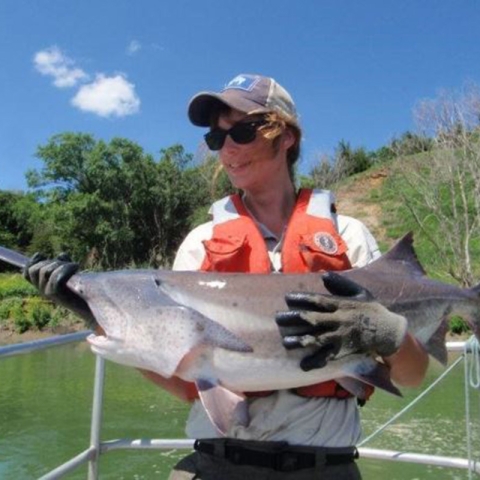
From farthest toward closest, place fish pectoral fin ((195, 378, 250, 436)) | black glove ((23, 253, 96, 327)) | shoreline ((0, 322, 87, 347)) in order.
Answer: shoreline ((0, 322, 87, 347))
black glove ((23, 253, 96, 327))
fish pectoral fin ((195, 378, 250, 436))

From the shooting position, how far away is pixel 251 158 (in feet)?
8.86

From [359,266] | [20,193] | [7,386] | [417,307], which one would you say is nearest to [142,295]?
[359,266]

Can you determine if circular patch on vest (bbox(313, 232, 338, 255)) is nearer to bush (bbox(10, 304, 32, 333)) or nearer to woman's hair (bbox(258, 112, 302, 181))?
woman's hair (bbox(258, 112, 302, 181))

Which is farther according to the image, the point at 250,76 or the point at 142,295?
the point at 250,76

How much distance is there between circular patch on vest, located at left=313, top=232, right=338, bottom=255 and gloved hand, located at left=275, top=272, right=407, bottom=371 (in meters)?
0.36

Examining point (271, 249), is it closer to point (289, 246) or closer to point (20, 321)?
point (289, 246)

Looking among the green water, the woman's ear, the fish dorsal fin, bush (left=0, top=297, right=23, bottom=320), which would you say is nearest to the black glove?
the woman's ear

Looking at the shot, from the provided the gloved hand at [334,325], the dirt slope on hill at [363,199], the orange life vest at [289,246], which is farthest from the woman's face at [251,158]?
the dirt slope on hill at [363,199]

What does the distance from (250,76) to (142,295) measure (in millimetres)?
1067

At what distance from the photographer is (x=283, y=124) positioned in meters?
2.75

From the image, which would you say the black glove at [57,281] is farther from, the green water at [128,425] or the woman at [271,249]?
the green water at [128,425]

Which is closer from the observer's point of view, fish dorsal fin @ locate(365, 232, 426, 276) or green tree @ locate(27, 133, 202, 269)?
fish dorsal fin @ locate(365, 232, 426, 276)

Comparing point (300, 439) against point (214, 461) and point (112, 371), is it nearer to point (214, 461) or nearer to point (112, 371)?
point (214, 461)

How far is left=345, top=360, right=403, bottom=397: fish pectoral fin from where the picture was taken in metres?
2.29
